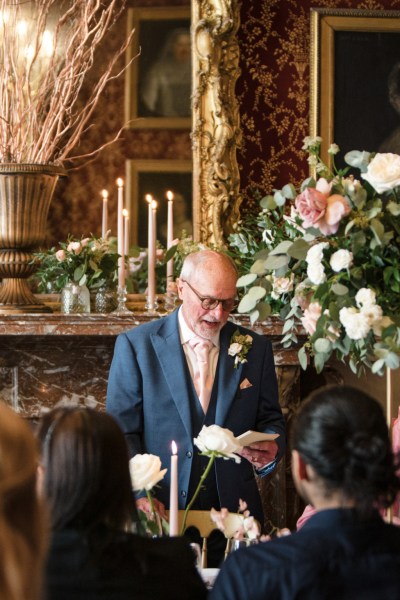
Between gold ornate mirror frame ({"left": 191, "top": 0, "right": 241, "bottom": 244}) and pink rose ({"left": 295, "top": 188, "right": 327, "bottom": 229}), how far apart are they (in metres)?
2.11

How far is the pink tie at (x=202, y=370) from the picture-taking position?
3.65m

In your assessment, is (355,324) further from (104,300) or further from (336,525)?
(104,300)

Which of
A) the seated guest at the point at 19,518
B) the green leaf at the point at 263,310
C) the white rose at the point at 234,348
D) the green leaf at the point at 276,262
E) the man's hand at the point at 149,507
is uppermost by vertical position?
the green leaf at the point at 276,262

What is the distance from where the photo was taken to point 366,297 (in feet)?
8.50

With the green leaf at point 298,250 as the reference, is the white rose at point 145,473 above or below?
below

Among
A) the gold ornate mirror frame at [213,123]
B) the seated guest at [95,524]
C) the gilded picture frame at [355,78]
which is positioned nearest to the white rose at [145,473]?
the seated guest at [95,524]

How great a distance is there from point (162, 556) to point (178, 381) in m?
1.73

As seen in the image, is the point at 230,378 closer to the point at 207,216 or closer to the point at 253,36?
the point at 207,216

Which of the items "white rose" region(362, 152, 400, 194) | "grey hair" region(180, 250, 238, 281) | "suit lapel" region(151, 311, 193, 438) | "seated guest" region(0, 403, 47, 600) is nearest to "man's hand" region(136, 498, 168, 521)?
"suit lapel" region(151, 311, 193, 438)

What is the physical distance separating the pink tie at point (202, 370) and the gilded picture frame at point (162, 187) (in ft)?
3.95

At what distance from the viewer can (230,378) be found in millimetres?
3650

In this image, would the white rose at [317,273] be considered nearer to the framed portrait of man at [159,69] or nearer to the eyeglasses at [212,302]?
the eyeglasses at [212,302]

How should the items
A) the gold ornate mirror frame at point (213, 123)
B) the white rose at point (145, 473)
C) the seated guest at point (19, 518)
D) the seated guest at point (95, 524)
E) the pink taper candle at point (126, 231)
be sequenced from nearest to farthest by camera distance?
the seated guest at point (19, 518) → the seated guest at point (95, 524) → the white rose at point (145, 473) → the pink taper candle at point (126, 231) → the gold ornate mirror frame at point (213, 123)

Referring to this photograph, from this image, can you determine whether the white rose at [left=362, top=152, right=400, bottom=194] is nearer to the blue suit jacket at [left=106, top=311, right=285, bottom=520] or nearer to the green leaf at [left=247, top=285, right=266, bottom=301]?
the green leaf at [left=247, top=285, right=266, bottom=301]
